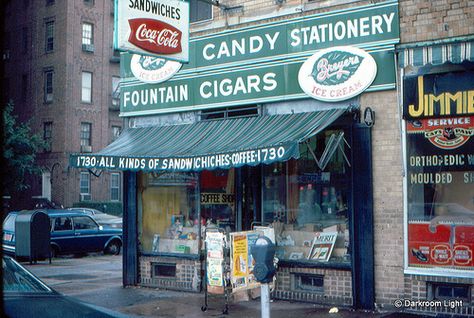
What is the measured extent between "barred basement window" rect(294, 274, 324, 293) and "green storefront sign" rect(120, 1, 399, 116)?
10.5 ft

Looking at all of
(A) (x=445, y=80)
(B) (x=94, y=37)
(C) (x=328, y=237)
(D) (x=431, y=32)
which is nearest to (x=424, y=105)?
(A) (x=445, y=80)

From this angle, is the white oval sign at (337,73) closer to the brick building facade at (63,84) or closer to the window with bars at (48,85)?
the brick building facade at (63,84)

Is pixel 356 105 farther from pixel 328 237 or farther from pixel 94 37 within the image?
pixel 94 37

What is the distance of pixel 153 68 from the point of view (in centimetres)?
1293

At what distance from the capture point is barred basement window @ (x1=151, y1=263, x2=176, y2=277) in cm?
1249

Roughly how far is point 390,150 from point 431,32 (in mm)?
1959

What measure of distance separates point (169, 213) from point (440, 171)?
5.79 meters

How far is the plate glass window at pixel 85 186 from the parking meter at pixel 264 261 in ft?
100

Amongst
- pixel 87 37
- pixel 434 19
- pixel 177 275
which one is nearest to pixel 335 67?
pixel 434 19

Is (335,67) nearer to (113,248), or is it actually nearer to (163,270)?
(163,270)

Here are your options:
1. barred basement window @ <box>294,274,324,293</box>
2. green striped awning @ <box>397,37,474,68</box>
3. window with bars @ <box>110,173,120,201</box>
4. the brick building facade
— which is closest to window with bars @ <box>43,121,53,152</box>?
the brick building facade

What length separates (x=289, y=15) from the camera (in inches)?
438

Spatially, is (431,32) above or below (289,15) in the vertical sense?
below

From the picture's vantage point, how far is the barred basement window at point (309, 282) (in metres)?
10.5
